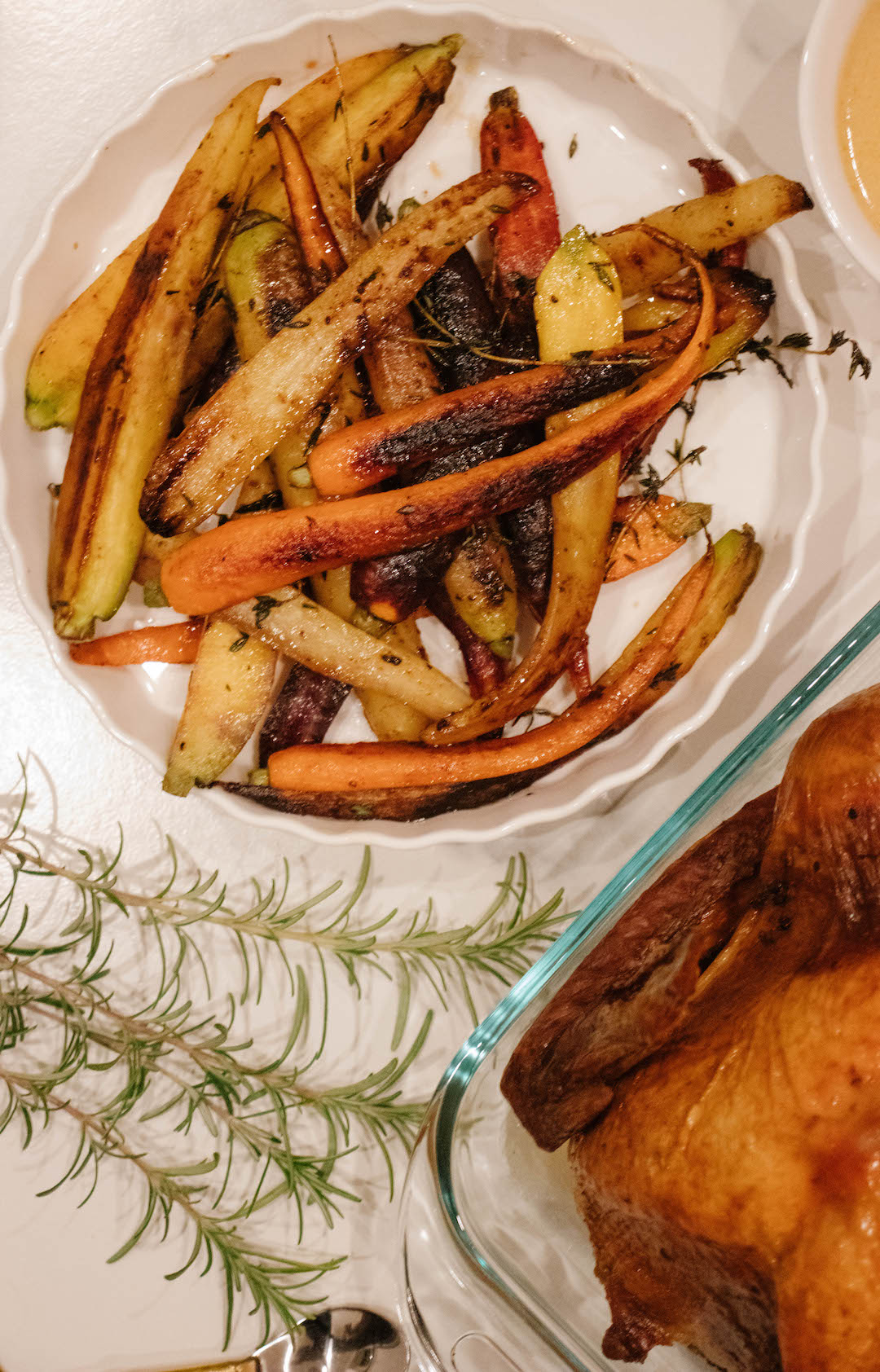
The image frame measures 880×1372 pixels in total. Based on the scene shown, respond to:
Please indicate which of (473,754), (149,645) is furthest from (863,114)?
(149,645)

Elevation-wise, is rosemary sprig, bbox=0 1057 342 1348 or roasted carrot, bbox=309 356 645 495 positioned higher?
roasted carrot, bbox=309 356 645 495

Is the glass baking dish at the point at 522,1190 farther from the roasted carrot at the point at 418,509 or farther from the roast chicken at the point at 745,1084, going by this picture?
the roasted carrot at the point at 418,509

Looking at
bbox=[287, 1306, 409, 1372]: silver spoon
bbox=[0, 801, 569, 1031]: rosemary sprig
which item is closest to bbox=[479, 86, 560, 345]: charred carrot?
bbox=[0, 801, 569, 1031]: rosemary sprig

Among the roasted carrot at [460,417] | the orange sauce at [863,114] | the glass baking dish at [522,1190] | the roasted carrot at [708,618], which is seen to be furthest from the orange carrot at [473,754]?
the orange sauce at [863,114]

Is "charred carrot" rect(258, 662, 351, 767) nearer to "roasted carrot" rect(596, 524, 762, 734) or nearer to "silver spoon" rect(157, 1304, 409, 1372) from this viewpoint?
"roasted carrot" rect(596, 524, 762, 734)

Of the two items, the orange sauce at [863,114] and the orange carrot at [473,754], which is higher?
the orange sauce at [863,114]

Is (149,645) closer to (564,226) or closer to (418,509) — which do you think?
(418,509)

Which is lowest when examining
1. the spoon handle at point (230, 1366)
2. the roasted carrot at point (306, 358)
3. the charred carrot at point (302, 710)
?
the spoon handle at point (230, 1366)
